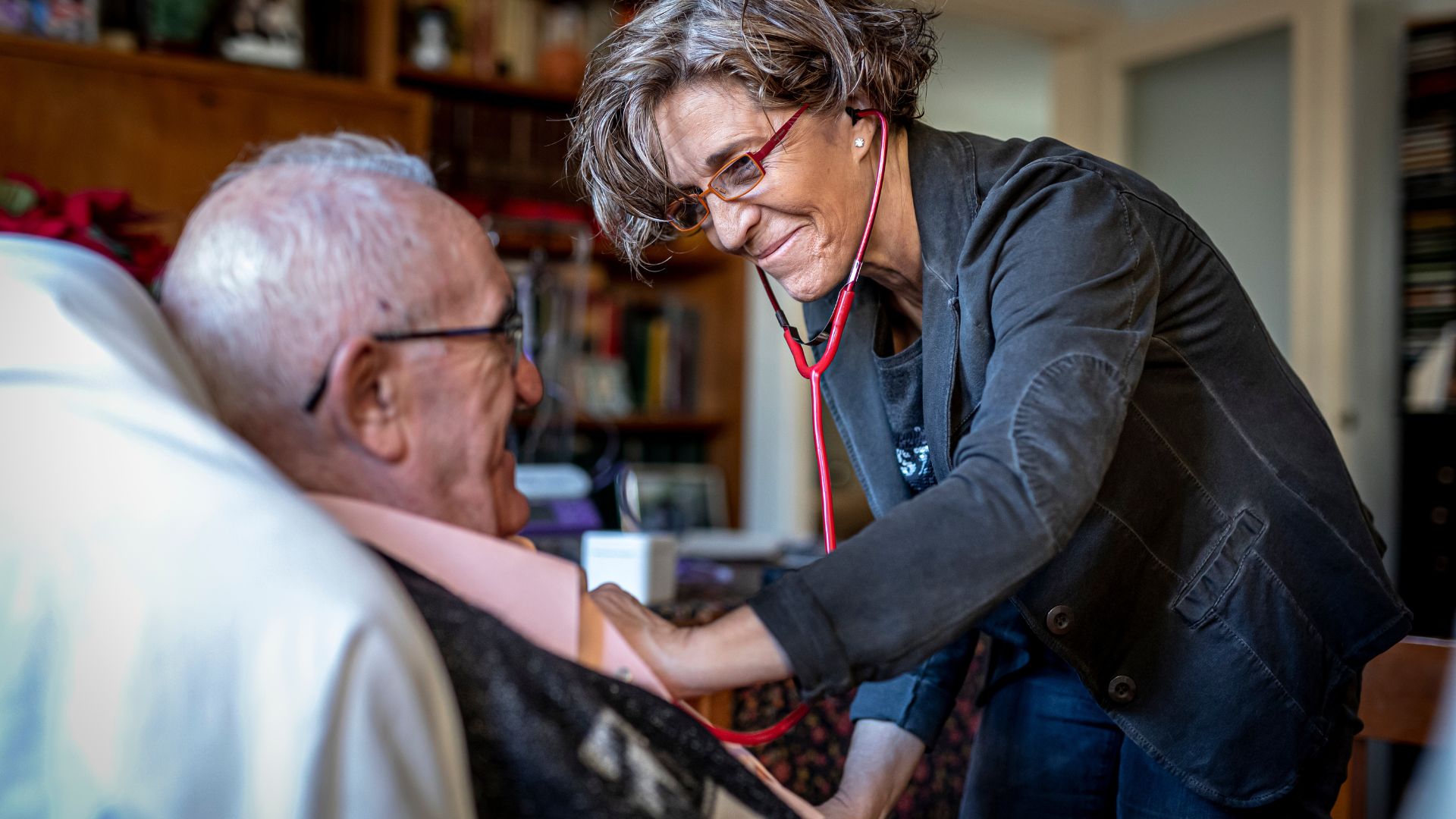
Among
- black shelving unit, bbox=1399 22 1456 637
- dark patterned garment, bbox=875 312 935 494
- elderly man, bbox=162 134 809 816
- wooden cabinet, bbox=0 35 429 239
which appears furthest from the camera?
black shelving unit, bbox=1399 22 1456 637

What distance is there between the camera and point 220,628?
0.62 meters

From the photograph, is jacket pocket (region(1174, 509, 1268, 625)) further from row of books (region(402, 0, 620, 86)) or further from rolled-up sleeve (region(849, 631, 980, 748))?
row of books (region(402, 0, 620, 86))

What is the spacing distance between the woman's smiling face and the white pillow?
571 mm

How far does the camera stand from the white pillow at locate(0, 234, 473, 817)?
0.61 metres

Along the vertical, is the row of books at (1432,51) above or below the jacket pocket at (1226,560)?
above

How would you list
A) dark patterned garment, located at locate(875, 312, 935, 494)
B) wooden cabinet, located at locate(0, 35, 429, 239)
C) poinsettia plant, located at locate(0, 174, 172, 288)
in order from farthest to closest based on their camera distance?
wooden cabinet, located at locate(0, 35, 429, 239)
poinsettia plant, located at locate(0, 174, 172, 288)
dark patterned garment, located at locate(875, 312, 935, 494)

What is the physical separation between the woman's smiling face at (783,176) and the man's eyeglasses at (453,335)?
317 millimetres

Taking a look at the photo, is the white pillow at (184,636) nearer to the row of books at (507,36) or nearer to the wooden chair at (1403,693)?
the wooden chair at (1403,693)

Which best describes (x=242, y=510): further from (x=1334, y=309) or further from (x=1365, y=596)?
(x=1334, y=309)

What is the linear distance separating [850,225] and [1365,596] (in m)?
0.58

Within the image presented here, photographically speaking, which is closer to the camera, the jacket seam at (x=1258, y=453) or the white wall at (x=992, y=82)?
the jacket seam at (x=1258, y=453)

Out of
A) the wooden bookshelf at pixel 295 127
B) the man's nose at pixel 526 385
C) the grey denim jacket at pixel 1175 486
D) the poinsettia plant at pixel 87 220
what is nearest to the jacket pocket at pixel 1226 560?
the grey denim jacket at pixel 1175 486

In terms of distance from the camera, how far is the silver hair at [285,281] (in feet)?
2.49

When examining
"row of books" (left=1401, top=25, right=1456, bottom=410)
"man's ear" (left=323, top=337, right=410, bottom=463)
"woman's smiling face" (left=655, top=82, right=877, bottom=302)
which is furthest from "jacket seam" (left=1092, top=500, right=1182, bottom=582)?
"row of books" (left=1401, top=25, right=1456, bottom=410)
